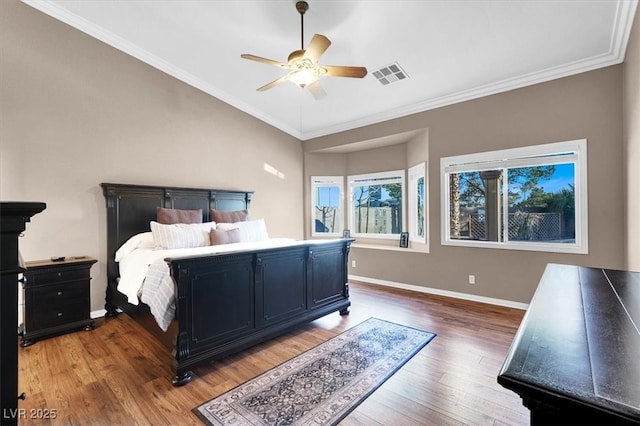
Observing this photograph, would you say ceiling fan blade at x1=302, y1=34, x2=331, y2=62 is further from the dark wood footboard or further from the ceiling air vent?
the dark wood footboard

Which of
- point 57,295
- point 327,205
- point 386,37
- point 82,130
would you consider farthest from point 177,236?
point 327,205

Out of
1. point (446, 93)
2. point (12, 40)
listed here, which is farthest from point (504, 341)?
point (12, 40)

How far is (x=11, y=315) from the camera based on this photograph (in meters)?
0.79

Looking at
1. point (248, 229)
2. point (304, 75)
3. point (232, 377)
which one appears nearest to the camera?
point (232, 377)

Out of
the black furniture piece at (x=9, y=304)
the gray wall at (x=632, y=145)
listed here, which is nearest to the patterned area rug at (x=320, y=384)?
the black furniture piece at (x=9, y=304)

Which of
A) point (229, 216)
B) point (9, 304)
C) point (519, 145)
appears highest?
point (519, 145)

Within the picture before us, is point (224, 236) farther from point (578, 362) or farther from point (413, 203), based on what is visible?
point (578, 362)

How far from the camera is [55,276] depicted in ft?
10.4

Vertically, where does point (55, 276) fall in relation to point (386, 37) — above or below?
below

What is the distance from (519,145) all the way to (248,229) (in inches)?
151

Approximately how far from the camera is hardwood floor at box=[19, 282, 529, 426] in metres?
1.89

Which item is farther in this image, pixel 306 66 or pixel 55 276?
pixel 55 276

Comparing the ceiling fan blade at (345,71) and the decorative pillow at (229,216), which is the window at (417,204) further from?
the decorative pillow at (229,216)

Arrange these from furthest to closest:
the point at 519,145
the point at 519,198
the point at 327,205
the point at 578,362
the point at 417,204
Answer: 1. the point at 327,205
2. the point at 417,204
3. the point at 519,198
4. the point at 519,145
5. the point at 578,362
